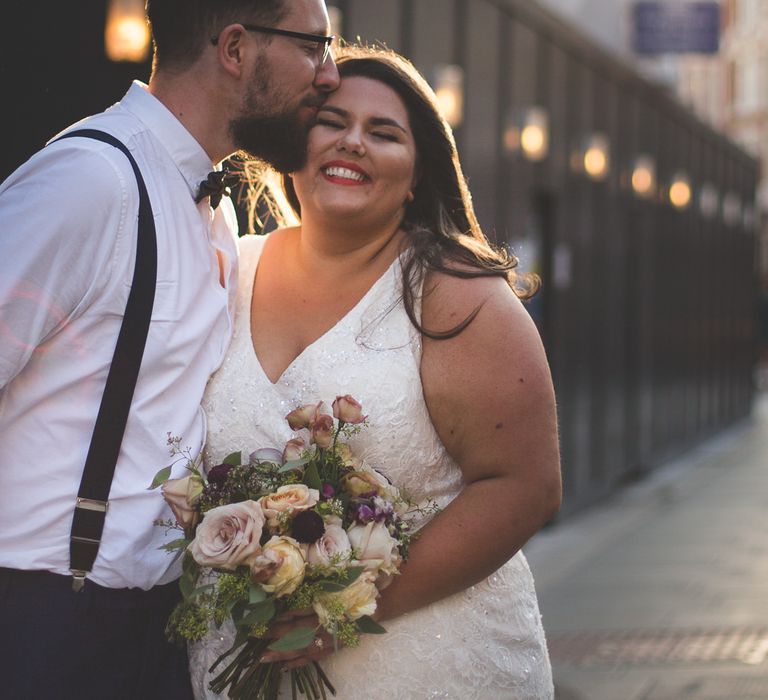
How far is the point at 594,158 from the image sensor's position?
38.6 feet

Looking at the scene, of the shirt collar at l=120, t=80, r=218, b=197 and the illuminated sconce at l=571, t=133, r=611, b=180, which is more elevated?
the illuminated sconce at l=571, t=133, r=611, b=180

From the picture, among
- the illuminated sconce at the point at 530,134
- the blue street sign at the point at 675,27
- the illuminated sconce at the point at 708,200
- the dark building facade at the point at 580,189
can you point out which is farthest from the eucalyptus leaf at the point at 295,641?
the illuminated sconce at the point at 708,200

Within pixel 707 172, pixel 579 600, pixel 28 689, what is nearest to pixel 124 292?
pixel 28 689

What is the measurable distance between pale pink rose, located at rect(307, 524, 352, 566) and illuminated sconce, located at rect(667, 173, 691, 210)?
13.3 metres

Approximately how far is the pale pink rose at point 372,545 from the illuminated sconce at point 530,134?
23.5 ft

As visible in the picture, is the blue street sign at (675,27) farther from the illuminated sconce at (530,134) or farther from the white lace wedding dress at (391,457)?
the white lace wedding dress at (391,457)

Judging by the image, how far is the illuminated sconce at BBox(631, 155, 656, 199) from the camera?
13430mm

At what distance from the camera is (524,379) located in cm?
283

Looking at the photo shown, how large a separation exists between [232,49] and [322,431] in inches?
37.9

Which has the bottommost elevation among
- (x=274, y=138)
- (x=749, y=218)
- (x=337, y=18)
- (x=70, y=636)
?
(x=70, y=636)

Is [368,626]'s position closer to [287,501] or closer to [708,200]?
[287,501]

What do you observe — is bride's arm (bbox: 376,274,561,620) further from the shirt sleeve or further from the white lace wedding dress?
the shirt sleeve

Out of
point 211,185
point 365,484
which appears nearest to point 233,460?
point 365,484

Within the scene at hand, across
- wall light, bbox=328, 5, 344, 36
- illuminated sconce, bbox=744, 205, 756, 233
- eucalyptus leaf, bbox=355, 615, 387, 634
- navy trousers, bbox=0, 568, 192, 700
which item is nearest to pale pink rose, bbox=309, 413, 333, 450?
eucalyptus leaf, bbox=355, 615, 387, 634
